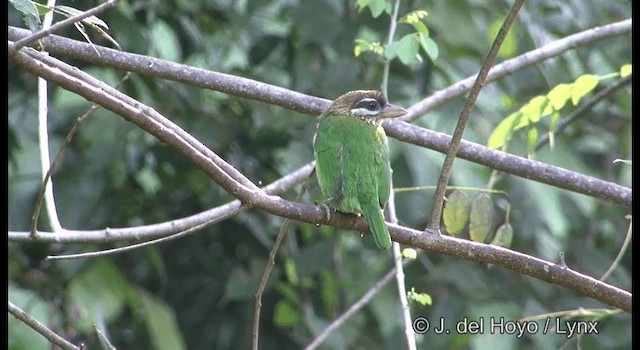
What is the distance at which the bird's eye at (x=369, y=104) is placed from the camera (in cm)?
455

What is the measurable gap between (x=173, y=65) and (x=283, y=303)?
2.14 metres

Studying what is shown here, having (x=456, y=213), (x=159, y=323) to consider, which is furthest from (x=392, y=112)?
(x=159, y=323)

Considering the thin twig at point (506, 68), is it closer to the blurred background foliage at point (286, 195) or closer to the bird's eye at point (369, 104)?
the bird's eye at point (369, 104)

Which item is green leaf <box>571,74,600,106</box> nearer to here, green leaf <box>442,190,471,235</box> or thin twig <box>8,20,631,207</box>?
thin twig <box>8,20,631,207</box>

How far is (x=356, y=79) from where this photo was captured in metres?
5.64

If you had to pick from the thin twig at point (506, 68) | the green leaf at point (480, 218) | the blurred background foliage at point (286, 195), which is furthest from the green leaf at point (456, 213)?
the blurred background foliage at point (286, 195)

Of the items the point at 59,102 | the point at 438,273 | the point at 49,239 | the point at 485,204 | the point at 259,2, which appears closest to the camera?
the point at 49,239

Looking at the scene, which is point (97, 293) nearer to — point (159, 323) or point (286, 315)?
point (159, 323)

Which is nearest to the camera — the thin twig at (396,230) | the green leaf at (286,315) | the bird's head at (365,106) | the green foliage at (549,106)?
the thin twig at (396,230)

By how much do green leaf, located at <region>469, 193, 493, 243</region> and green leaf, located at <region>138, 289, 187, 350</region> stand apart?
207 centimetres

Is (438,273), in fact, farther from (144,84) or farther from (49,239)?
(49,239)

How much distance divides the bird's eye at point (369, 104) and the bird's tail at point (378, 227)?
2.64 feet

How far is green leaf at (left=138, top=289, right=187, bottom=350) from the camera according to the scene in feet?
18.2

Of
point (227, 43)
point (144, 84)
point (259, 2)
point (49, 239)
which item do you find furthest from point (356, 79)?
point (49, 239)
